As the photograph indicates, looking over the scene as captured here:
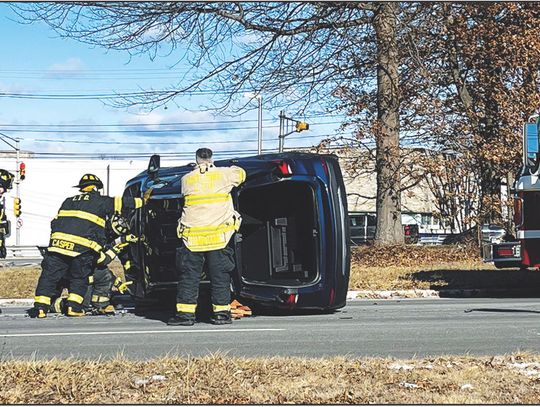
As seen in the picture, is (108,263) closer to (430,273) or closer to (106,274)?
(106,274)

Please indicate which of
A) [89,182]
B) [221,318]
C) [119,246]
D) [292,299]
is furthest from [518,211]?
[89,182]

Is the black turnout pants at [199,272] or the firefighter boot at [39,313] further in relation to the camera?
the firefighter boot at [39,313]

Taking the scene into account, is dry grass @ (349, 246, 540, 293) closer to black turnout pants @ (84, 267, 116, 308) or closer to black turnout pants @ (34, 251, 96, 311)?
black turnout pants @ (84, 267, 116, 308)

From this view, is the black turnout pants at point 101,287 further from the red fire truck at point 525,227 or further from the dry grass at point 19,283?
the red fire truck at point 525,227

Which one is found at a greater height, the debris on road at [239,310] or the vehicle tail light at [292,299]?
the vehicle tail light at [292,299]

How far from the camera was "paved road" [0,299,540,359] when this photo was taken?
7.49 metres

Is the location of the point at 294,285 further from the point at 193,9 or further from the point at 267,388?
the point at 193,9

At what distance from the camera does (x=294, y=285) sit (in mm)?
9914

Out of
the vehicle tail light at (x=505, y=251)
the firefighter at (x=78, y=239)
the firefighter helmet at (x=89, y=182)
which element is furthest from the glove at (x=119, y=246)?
the vehicle tail light at (x=505, y=251)

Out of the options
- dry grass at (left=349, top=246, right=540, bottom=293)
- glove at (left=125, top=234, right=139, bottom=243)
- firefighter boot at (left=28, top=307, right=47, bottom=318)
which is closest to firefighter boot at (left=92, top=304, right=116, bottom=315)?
firefighter boot at (left=28, top=307, right=47, bottom=318)

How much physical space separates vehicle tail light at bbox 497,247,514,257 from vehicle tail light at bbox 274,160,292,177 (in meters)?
4.46

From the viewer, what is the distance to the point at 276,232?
11055mm

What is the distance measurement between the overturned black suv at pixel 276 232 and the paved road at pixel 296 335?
38 centimetres

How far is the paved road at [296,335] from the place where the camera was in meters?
7.49
